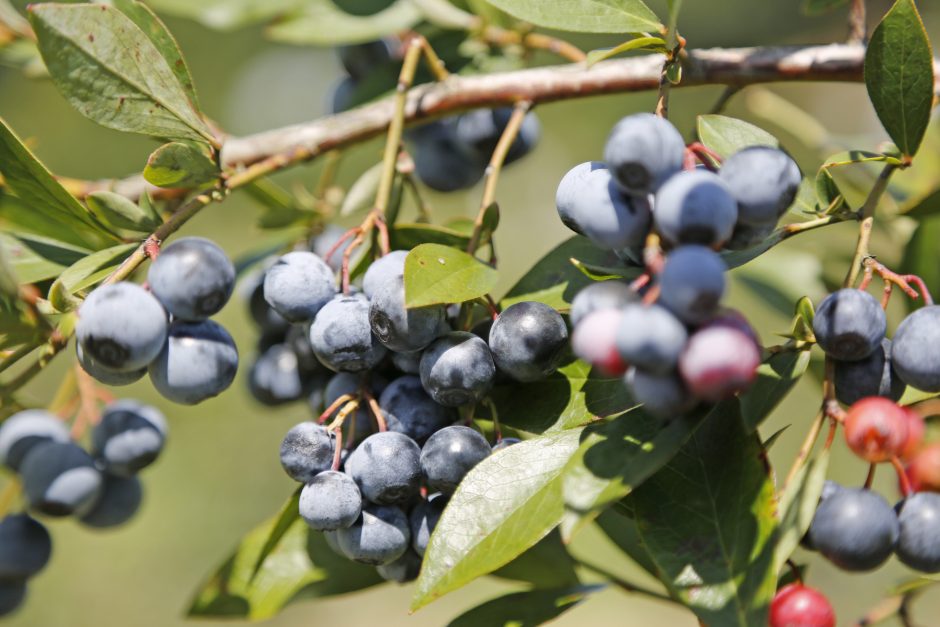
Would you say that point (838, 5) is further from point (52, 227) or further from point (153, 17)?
point (52, 227)

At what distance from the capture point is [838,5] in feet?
3.68

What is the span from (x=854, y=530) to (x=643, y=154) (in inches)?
13.7

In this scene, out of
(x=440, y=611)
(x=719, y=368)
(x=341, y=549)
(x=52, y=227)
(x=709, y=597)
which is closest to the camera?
(x=719, y=368)

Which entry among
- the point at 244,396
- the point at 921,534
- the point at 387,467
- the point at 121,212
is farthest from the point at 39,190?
the point at 244,396

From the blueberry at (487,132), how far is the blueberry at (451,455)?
0.56 meters

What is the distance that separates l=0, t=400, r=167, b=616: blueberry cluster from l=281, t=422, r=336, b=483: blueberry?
399mm

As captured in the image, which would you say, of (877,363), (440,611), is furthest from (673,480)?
(440,611)

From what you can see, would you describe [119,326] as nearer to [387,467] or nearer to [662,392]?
[387,467]

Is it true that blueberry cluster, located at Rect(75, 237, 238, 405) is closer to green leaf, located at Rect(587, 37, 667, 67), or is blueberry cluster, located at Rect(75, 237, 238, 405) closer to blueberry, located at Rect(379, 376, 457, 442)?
blueberry, located at Rect(379, 376, 457, 442)

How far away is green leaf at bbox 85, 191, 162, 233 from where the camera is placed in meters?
0.81

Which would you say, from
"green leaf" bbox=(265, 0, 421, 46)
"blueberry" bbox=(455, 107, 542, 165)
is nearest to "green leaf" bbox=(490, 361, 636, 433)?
"blueberry" bbox=(455, 107, 542, 165)

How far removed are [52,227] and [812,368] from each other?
0.89m

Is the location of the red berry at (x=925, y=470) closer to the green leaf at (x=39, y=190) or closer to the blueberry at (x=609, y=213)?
the blueberry at (x=609, y=213)

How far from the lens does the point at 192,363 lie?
0.75m
